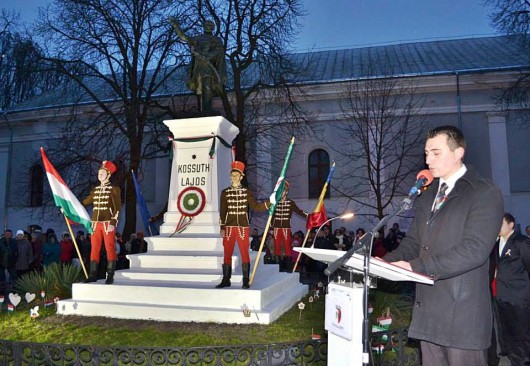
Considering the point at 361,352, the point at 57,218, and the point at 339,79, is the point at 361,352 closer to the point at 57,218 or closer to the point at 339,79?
the point at 339,79

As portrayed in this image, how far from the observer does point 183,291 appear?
7375 millimetres

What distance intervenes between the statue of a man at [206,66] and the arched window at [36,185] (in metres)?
21.3

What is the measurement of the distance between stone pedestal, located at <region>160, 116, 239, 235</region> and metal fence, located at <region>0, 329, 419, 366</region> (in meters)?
5.05

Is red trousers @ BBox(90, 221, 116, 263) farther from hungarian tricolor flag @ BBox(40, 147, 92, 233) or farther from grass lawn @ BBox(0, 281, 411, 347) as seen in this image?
grass lawn @ BBox(0, 281, 411, 347)

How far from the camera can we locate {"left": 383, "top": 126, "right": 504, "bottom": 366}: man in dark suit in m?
2.65

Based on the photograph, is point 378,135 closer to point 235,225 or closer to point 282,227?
point 282,227

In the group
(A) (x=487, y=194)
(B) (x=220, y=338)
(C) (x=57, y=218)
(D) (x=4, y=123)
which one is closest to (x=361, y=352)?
(A) (x=487, y=194)

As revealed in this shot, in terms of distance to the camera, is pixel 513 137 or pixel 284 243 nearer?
pixel 284 243

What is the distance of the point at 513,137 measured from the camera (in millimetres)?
21422

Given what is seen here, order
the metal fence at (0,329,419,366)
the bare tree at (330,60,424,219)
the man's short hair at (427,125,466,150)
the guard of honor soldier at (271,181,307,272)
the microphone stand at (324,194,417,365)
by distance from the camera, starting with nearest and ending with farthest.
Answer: the microphone stand at (324,194,417,365), the man's short hair at (427,125,466,150), the metal fence at (0,329,419,366), the guard of honor soldier at (271,181,307,272), the bare tree at (330,60,424,219)

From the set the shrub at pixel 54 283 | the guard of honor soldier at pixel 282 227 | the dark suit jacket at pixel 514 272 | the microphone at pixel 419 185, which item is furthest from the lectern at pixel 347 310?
the guard of honor soldier at pixel 282 227

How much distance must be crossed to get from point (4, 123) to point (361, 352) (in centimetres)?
3063

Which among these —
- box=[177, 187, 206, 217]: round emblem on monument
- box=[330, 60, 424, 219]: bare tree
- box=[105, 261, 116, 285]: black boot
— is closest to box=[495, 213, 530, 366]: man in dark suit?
box=[177, 187, 206, 217]: round emblem on monument

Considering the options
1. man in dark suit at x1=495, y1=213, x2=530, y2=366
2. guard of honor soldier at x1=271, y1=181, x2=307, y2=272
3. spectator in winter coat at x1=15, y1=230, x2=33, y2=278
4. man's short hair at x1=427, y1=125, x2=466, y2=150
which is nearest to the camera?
man's short hair at x1=427, y1=125, x2=466, y2=150
